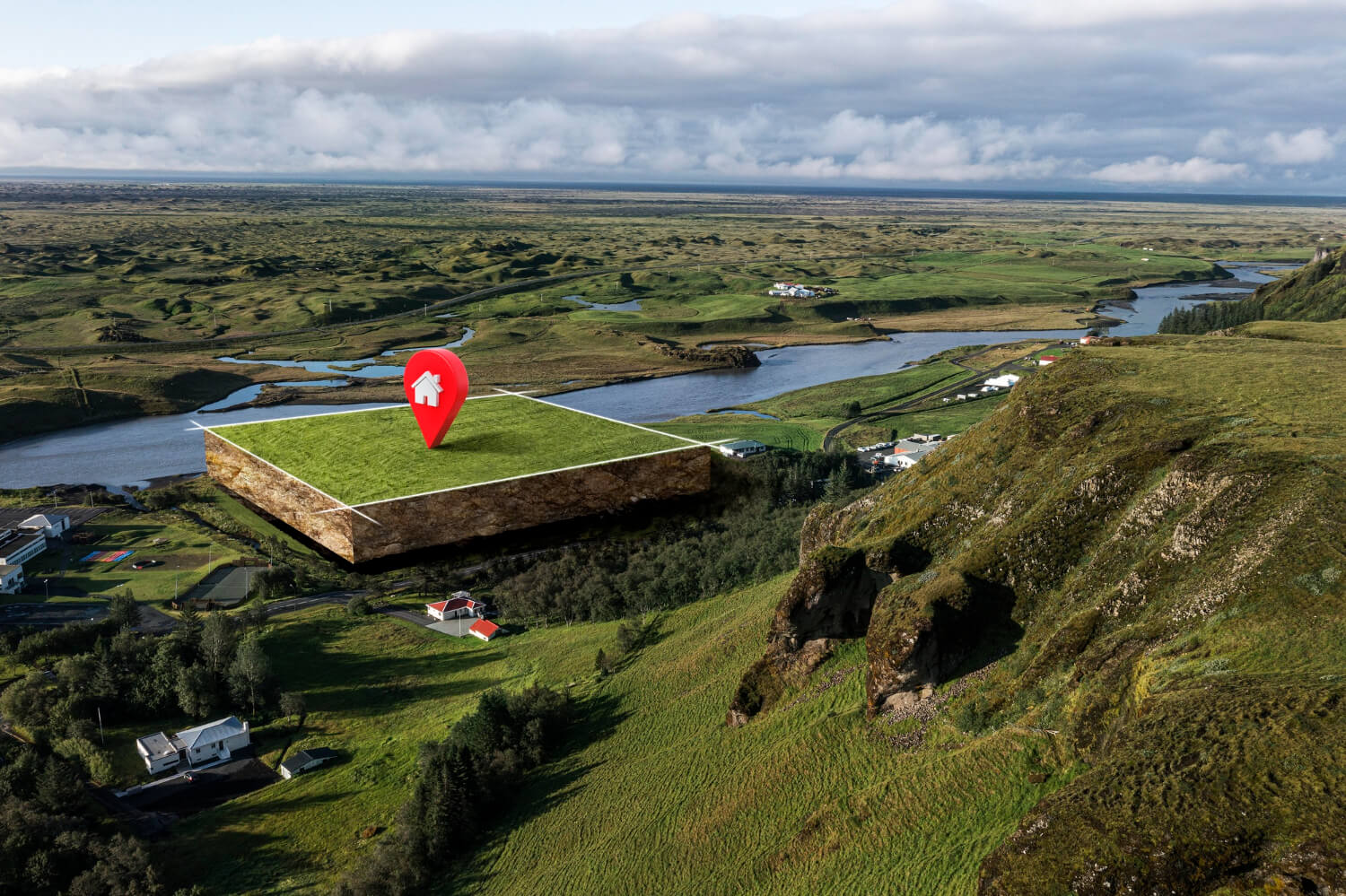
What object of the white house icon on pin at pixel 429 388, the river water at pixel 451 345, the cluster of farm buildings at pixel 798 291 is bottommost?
the river water at pixel 451 345

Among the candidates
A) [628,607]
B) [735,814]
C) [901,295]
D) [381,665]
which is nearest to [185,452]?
[381,665]

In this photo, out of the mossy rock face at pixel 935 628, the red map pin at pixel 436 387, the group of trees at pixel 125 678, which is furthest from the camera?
the group of trees at pixel 125 678

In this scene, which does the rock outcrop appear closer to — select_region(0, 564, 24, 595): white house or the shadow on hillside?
the shadow on hillside

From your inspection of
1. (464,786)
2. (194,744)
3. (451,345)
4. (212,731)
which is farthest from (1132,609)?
(451,345)

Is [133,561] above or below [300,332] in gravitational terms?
below

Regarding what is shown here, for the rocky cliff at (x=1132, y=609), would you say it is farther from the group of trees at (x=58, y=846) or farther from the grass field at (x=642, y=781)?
the group of trees at (x=58, y=846)

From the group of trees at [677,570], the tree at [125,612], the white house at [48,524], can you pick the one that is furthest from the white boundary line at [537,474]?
the white house at [48,524]

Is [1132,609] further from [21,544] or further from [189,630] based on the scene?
[21,544]
